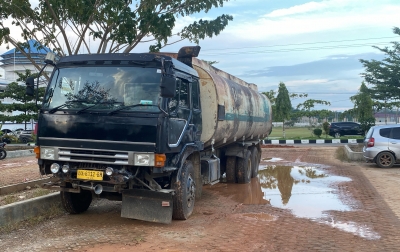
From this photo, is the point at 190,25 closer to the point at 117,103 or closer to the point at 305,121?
the point at 117,103

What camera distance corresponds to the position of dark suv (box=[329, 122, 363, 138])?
111ft

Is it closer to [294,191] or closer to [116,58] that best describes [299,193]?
[294,191]

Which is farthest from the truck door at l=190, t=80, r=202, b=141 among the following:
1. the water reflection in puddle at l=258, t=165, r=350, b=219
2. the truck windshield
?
the water reflection in puddle at l=258, t=165, r=350, b=219

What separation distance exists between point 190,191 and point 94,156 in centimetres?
187

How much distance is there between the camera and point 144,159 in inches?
228

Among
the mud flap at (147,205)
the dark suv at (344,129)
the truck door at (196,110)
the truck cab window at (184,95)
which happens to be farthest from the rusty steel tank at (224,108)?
the dark suv at (344,129)

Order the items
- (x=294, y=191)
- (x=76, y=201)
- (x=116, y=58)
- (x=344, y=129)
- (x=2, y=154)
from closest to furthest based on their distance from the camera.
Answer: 1. (x=116, y=58)
2. (x=76, y=201)
3. (x=294, y=191)
4. (x=2, y=154)
5. (x=344, y=129)

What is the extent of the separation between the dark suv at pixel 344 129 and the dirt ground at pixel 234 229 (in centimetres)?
2564

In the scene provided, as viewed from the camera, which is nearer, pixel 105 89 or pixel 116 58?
pixel 105 89

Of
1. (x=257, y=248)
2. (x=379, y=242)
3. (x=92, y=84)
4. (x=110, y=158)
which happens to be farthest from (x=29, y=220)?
(x=379, y=242)

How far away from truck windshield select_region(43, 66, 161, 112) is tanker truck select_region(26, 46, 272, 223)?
0.01 metres

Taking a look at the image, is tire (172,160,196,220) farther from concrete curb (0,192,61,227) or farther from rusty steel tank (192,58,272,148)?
concrete curb (0,192,61,227)

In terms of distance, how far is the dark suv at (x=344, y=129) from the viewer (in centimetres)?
3388

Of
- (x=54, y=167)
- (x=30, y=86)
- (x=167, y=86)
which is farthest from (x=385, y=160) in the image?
(x=30, y=86)
